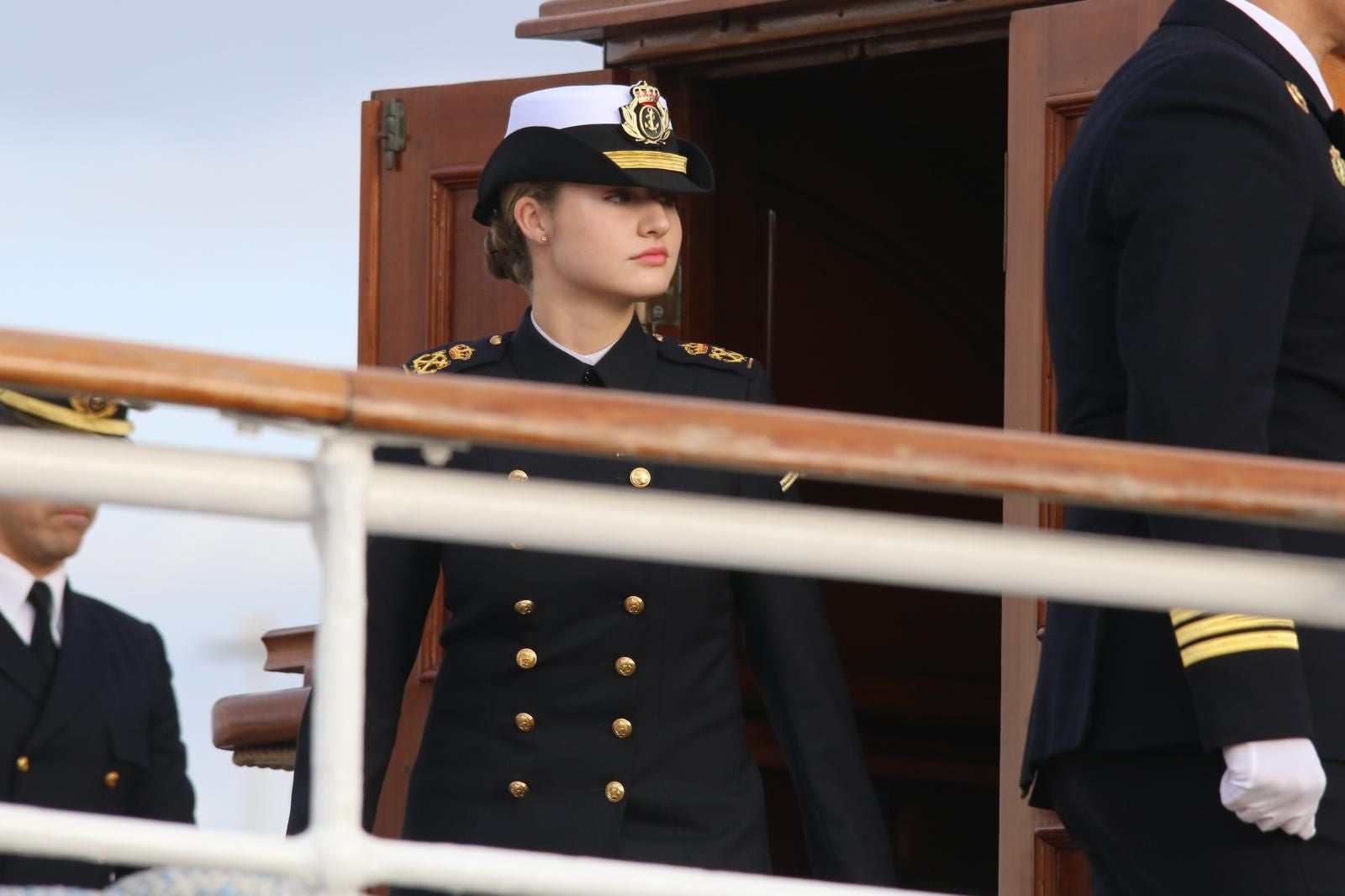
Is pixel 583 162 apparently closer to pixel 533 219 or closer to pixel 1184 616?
pixel 533 219

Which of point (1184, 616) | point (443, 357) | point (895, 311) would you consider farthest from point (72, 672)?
point (895, 311)

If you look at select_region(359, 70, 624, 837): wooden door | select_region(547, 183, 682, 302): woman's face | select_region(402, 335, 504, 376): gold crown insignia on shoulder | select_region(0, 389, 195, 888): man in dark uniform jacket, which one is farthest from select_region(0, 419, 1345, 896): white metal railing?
select_region(359, 70, 624, 837): wooden door

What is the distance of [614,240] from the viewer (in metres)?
3.20

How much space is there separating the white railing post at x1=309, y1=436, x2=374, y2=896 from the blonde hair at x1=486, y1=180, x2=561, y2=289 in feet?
5.79

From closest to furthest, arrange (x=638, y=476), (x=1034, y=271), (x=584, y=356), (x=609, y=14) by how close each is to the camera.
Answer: (x=638, y=476) → (x=584, y=356) → (x=1034, y=271) → (x=609, y=14)

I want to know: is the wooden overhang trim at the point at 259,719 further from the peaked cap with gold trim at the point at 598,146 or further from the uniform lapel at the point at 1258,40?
the uniform lapel at the point at 1258,40

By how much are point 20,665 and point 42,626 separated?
6 cm

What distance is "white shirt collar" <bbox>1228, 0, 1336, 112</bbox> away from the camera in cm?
257

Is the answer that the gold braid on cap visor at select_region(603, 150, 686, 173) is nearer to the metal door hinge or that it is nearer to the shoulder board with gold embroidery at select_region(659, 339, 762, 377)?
the shoulder board with gold embroidery at select_region(659, 339, 762, 377)

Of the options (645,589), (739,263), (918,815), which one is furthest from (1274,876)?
(918,815)

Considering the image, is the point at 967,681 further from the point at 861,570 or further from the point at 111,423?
the point at 861,570

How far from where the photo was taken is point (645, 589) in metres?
3.00

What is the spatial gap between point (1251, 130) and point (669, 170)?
1066 millimetres

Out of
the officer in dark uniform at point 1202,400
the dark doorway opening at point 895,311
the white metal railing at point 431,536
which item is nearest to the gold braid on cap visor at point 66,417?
the officer in dark uniform at point 1202,400
